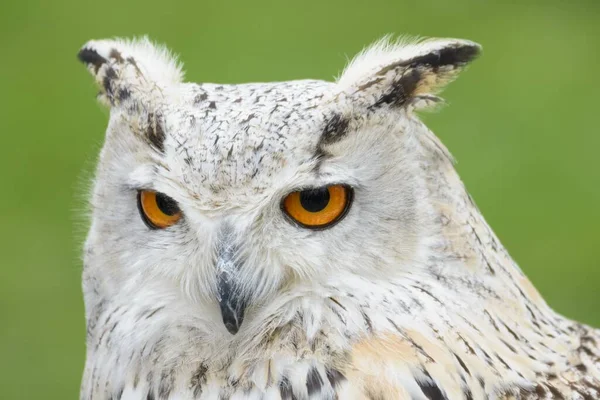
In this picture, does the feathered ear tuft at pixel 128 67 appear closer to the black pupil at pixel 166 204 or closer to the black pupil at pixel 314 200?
the black pupil at pixel 166 204

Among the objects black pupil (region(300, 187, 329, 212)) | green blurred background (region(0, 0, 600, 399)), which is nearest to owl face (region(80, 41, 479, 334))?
black pupil (region(300, 187, 329, 212))

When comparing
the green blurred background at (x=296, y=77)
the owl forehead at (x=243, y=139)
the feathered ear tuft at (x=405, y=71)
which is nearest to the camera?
the owl forehead at (x=243, y=139)

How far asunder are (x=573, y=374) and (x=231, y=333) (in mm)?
628

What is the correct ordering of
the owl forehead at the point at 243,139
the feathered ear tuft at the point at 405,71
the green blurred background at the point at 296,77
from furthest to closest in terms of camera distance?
1. the green blurred background at the point at 296,77
2. the feathered ear tuft at the point at 405,71
3. the owl forehead at the point at 243,139

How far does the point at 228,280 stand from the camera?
5.12ft

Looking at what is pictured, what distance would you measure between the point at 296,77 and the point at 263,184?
3.77 m

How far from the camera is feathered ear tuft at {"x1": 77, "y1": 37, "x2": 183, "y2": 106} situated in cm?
171

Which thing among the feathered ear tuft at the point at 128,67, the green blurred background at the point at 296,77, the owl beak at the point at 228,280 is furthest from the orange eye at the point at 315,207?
the green blurred background at the point at 296,77

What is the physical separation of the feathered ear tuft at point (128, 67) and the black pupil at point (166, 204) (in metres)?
0.20

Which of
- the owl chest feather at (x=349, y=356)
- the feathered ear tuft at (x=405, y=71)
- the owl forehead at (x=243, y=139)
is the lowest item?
the owl chest feather at (x=349, y=356)

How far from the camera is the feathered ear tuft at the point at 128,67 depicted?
1.71 m

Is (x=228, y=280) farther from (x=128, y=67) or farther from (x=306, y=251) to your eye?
(x=128, y=67)

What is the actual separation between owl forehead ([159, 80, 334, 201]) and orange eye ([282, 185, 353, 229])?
0.05m

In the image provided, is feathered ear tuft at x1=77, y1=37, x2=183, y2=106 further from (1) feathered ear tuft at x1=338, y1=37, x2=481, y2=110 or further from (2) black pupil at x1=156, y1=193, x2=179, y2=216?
(1) feathered ear tuft at x1=338, y1=37, x2=481, y2=110
